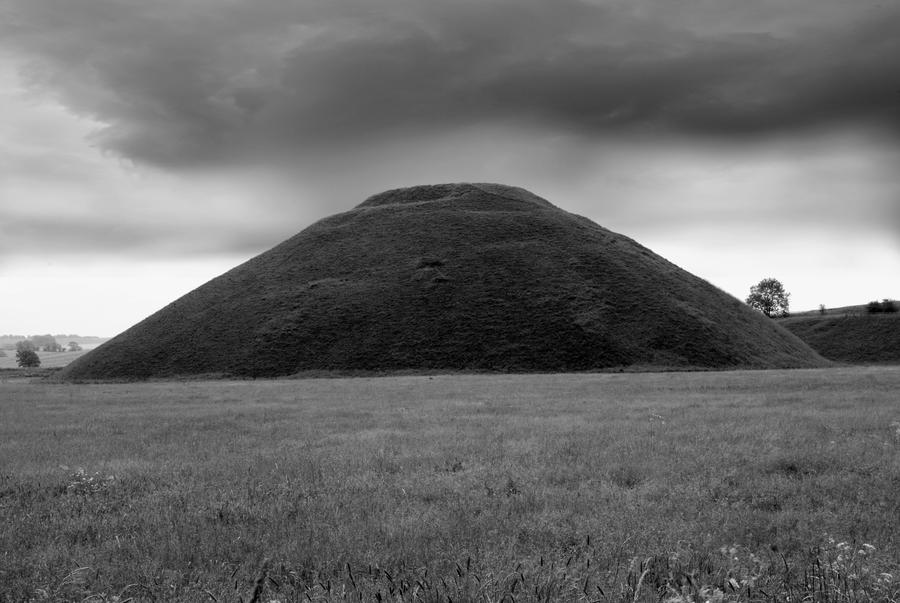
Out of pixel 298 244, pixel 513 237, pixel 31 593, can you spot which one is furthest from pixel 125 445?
pixel 298 244

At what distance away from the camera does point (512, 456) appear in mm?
13219

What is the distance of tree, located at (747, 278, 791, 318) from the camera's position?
504ft

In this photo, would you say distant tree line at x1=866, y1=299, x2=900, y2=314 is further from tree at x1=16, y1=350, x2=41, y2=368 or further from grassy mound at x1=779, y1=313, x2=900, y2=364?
tree at x1=16, y1=350, x2=41, y2=368

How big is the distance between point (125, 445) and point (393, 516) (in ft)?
36.1

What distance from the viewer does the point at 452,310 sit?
84.2 m

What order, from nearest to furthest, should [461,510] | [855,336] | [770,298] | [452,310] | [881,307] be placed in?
[461,510]
[452,310]
[855,336]
[881,307]
[770,298]

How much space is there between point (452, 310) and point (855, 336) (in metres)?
78.6

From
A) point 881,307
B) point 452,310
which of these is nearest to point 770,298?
point 881,307

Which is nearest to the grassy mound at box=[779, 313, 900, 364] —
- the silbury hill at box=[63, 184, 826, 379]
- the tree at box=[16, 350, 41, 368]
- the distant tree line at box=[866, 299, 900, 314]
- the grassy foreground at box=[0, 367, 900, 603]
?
the distant tree line at box=[866, 299, 900, 314]

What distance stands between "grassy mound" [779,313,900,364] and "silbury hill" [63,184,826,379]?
77.2 feet

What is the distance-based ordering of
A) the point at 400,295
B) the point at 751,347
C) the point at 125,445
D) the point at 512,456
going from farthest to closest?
the point at 400,295 < the point at 751,347 < the point at 125,445 < the point at 512,456

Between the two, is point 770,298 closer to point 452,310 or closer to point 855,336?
point 855,336

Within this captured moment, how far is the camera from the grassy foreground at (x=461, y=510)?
5.68m

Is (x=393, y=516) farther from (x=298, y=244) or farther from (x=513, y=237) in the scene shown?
(x=298, y=244)
